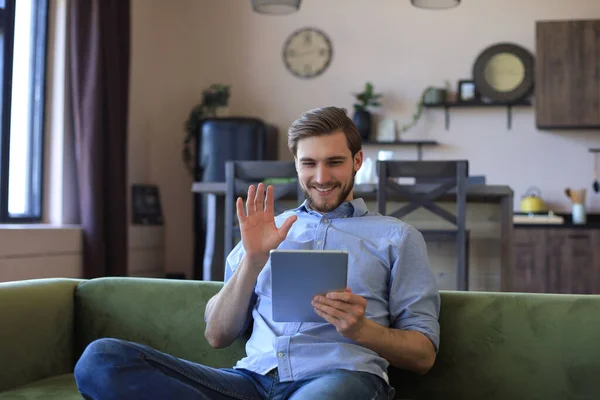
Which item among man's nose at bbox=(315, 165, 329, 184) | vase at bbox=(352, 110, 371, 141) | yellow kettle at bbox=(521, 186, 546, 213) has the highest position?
vase at bbox=(352, 110, 371, 141)

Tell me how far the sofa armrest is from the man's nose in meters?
0.80

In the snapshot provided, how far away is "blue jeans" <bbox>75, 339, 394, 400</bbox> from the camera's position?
57.8 inches

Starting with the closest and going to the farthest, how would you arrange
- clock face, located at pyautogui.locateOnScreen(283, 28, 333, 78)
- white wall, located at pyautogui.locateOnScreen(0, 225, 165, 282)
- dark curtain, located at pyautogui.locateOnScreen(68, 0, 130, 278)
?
1. white wall, located at pyautogui.locateOnScreen(0, 225, 165, 282)
2. dark curtain, located at pyautogui.locateOnScreen(68, 0, 130, 278)
3. clock face, located at pyautogui.locateOnScreen(283, 28, 333, 78)

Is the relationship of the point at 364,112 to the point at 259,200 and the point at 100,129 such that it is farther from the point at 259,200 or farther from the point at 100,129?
the point at 259,200

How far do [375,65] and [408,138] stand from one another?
625 millimetres

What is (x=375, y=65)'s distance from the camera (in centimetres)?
602

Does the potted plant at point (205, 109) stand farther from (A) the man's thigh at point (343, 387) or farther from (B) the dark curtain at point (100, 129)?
(A) the man's thigh at point (343, 387)

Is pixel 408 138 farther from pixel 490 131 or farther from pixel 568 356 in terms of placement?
pixel 568 356

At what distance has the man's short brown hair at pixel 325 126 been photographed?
5.91 ft

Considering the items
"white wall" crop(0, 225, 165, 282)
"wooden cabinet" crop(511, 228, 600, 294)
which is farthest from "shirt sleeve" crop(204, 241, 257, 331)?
"wooden cabinet" crop(511, 228, 600, 294)

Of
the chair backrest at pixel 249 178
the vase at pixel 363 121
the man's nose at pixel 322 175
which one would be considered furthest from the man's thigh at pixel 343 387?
the vase at pixel 363 121

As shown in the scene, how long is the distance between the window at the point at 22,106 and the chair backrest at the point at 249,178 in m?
1.35

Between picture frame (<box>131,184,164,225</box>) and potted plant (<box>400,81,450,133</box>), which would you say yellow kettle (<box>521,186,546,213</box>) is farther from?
picture frame (<box>131,184,164,225</box>)

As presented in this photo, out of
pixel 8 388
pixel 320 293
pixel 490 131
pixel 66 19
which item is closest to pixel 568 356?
pixel 320 293
